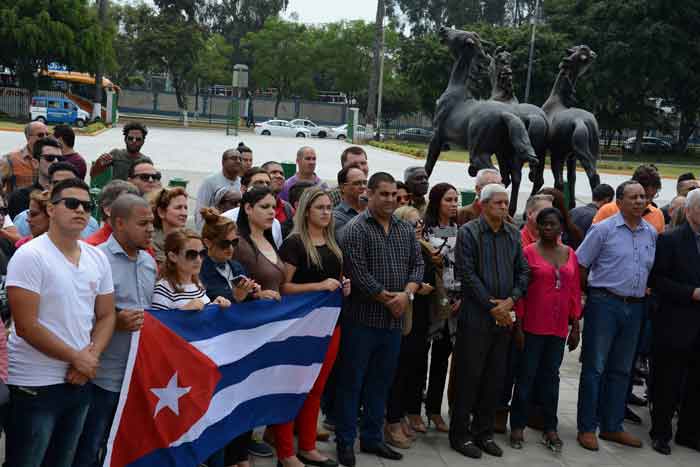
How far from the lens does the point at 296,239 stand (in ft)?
18.2

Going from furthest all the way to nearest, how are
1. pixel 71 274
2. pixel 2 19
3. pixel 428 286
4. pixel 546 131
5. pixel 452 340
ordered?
1. pixel 2 19
2. pixel 546 131
3. pixel 452 340
4. pixel 428 286
5. pixel 71 274

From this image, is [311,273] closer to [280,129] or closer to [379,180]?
[379,180]

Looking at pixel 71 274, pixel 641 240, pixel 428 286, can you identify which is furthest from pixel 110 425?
pixel 641 240

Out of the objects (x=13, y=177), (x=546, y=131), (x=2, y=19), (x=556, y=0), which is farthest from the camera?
(x=556, y=0)

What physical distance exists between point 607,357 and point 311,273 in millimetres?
2620

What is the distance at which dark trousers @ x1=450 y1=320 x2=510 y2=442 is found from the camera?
237 inches

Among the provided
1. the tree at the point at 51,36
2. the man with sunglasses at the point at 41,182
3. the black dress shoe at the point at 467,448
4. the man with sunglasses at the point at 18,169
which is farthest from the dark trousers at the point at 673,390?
the tree at the point at 51,36

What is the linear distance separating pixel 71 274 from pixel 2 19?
48040 mm

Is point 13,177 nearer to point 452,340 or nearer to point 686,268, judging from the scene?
point 452,340

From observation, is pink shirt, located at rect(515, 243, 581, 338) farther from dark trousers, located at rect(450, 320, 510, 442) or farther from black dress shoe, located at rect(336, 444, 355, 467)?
black dress shoe, located at rect(336, 444, 355, 467)

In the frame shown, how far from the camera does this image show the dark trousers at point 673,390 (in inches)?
260

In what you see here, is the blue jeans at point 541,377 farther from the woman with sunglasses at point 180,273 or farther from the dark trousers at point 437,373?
the woman with sunglasses at point 180,273

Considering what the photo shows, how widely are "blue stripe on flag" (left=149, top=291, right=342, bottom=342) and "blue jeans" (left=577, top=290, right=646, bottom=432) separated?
2.18 metres

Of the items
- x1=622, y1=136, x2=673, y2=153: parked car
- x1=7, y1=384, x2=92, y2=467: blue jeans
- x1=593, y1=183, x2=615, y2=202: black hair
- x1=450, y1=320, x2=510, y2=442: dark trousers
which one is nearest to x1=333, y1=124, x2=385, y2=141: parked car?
x1=622, y1=136, x2=673, y2=153: parked car
